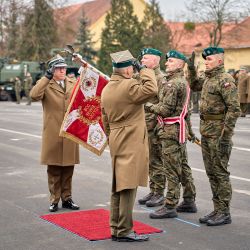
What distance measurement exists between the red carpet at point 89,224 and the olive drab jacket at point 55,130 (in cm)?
71

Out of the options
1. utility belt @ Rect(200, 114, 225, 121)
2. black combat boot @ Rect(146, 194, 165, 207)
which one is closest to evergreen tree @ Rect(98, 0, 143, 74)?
black combat boot @ Rect(146, 194, 165, 207)

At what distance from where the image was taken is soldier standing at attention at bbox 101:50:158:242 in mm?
6715

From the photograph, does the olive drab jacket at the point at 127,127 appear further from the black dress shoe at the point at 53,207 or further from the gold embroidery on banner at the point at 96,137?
the black dress shoe at the point at 53,207

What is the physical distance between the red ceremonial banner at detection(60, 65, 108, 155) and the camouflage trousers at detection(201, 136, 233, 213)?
4.51ft

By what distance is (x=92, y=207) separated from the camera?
8.61 metres

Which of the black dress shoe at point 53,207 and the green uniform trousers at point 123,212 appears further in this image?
the black dress shoe at point 53,207

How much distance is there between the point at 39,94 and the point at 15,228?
177 cm

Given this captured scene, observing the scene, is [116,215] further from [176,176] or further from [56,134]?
[56,134]

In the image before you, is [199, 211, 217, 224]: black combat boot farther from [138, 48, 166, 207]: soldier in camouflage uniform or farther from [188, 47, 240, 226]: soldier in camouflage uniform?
[138, 48, 166, 207]: soldier in camouflage uniform

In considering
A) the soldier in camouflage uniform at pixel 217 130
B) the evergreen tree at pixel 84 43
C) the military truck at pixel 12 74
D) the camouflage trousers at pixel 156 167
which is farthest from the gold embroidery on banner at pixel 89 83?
the evergreen tree at pixel 84 43

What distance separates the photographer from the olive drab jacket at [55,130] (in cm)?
841

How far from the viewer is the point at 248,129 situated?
20.3m

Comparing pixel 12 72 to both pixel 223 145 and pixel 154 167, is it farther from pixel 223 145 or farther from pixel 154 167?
pixel 223 145

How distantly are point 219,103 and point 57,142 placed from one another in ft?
7.20
